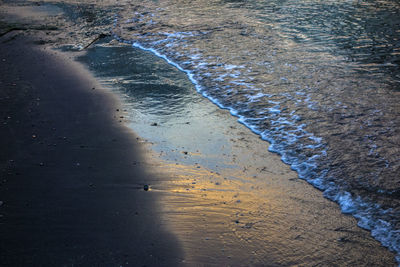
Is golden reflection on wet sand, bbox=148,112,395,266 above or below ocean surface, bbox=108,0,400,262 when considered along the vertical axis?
below

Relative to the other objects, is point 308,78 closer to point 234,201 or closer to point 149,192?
point 234,201

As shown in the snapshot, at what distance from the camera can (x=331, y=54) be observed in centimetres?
730

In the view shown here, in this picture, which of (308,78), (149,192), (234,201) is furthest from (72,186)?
(308,78)

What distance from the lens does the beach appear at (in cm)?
279

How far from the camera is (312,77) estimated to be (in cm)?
624

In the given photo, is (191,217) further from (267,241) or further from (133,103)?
(133,103)

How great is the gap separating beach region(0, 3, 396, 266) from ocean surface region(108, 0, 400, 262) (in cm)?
32

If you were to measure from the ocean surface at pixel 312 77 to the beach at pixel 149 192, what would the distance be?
323 millimetres

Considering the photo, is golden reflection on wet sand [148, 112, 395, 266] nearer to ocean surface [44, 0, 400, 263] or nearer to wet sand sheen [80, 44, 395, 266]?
wet sand sheen [80, 44, 395, 266]

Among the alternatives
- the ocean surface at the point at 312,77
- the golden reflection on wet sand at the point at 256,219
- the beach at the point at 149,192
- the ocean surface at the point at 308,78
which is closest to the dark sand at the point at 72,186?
the beach at the point at 149,192

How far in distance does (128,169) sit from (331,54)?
521cm

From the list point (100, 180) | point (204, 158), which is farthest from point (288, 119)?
point (100, 180)

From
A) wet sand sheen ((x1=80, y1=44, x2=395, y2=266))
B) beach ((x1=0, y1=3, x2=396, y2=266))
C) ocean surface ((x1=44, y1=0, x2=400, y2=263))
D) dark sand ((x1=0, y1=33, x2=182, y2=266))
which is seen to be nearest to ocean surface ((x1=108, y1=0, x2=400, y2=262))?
ocean surface ((x1=44, y1=0, x2=400, y2=263))

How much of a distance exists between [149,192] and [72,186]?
739mm
